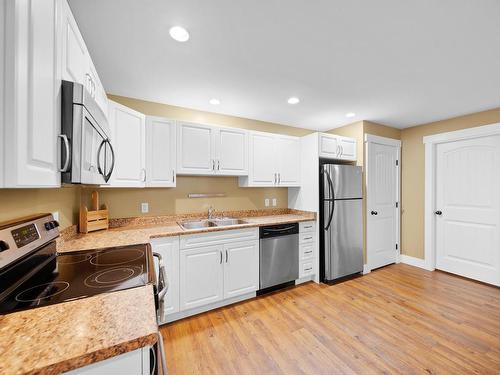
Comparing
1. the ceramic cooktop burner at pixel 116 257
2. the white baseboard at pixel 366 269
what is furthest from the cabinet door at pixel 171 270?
the white baseboard at pixel 366 269

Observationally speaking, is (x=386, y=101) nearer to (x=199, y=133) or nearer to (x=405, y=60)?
(x=405, y=60)

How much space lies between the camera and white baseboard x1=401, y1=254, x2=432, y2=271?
11.8ft

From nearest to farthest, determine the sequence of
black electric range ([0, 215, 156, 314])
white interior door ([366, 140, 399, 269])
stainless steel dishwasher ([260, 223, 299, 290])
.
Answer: black electric range ([0, 215, 156, 314]) → stainless steel dishwasher ([260, 223, 299, 290]) → white interior door ([366, 140, 399, 269])

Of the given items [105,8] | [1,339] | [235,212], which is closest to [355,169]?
[235,212]

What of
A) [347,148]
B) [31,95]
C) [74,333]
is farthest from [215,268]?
[347,148]

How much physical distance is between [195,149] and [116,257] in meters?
1.55

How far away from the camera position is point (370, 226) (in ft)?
11.6

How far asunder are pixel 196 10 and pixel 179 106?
1609mm

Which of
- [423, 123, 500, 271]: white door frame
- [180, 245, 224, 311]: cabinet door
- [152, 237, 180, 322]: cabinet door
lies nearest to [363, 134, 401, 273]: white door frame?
[423, 123, 500, 271]: white door frame

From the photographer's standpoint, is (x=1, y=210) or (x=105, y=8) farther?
(x=105, y=8)

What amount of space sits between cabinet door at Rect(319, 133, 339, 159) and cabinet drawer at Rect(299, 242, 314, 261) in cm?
131

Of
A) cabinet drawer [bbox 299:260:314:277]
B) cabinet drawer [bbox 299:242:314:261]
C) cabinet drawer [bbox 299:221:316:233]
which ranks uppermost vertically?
cabinet drawer [bbox 299:221:316:233]

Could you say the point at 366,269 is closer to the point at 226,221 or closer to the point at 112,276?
the point at 226,221

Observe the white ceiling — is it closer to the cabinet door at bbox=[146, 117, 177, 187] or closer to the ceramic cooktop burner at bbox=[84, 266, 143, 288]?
the cabinet door at bbox=[146, 117, 177, 187]
